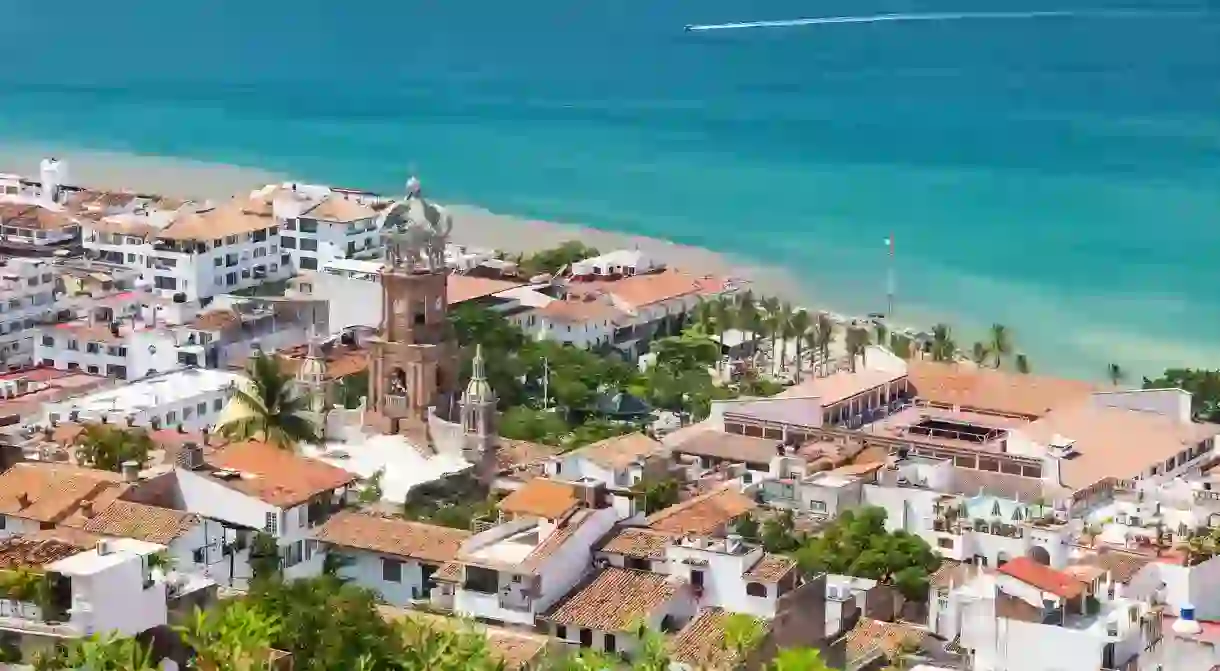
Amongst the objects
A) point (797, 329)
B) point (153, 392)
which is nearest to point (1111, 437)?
point (797, 329)

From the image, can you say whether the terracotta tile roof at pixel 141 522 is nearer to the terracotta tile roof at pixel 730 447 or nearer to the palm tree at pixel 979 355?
the terracotta tile roof at pixel 730 447

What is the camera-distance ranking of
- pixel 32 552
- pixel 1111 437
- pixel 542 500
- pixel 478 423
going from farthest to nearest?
pixel 1111 437 → pixel 478 423 → pixel 542 500 → pixel 32 552

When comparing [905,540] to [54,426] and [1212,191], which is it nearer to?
[54,426]

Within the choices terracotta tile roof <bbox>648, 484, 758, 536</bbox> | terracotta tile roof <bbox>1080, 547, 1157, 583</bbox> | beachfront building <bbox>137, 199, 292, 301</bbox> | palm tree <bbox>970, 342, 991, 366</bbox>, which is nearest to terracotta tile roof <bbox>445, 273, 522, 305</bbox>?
beachfront building <bbox>137, 199, 292, 301</bbox>

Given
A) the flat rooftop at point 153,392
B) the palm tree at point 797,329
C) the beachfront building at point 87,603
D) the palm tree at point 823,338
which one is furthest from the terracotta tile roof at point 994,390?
the beachfront building at point 87,603

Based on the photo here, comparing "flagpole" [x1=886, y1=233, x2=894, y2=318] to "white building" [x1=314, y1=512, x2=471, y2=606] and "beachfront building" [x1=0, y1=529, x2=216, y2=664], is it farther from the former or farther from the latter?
"beachfront building" [x1=0, y1=529, x2=216, y2=664]

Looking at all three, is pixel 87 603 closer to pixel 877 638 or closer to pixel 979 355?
pixel 877 638
